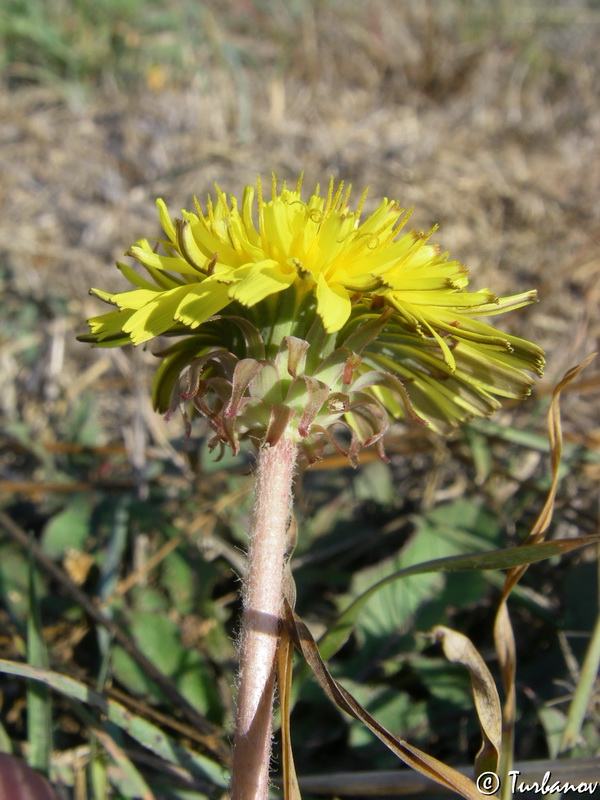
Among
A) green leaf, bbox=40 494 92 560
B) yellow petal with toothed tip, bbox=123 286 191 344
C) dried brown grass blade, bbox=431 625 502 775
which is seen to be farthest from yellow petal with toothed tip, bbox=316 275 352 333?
green leaf, bbox=40 494 92 560

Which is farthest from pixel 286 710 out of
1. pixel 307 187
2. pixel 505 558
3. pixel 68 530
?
pixel 307 187

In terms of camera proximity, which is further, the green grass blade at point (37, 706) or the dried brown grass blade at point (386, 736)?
the green grass blade at point (37, 706)

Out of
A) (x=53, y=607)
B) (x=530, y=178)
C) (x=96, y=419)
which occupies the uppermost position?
(x=530, y=178)

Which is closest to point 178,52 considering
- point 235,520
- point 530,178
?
point 530,178

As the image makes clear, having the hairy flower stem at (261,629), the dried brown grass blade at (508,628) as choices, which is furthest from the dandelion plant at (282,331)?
the dried brown grass blade at (508,628)

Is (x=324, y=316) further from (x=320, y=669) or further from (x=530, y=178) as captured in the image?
(x=530, y=178)

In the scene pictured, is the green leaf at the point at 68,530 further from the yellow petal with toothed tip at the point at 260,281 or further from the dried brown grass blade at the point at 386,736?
the yellow petal with toothed tip at the point at 260,281

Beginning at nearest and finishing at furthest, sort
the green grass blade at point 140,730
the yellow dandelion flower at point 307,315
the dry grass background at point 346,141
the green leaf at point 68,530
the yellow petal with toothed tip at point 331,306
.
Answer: the yellow petal with toothed tip at point 331,306, the yellow dandelion flower at point 307,315, the green grass blade at point 140,730, the green leaf at point 68,530, the dry grass background at point 346,141
